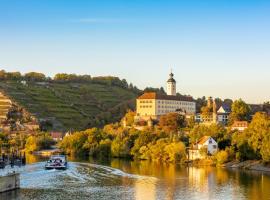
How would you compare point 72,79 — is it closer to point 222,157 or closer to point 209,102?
point 209,102

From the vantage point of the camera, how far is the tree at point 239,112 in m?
95.4

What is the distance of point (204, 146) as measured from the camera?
243 feet

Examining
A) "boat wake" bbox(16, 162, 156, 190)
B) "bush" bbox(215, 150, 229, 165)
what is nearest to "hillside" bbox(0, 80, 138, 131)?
"bush" bbox(215, 150, 229, 165)

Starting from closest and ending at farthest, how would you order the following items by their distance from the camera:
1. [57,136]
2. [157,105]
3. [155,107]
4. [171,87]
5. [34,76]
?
[57,136] → [155,107] → [157,105] → [171,87] → [34,76]

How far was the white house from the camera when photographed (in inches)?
2921

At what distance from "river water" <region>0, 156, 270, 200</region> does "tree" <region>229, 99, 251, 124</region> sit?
28760 mm

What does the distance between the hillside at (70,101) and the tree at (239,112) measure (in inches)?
1488

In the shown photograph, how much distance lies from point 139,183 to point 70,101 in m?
92.3

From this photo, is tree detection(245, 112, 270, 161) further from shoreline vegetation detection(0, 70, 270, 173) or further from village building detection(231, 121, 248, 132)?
village building detection(231, 121, 248, 132)

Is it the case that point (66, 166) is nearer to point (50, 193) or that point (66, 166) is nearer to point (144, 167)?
point (144, 167)

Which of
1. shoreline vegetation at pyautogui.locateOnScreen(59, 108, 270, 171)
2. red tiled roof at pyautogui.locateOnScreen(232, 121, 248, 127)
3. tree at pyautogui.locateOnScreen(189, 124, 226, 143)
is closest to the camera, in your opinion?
shoreline vegetation at pyautogui.locateOnScreen(59, 108, 270, 171)

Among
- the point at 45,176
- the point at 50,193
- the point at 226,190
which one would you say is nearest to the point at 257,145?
the point at 226,190

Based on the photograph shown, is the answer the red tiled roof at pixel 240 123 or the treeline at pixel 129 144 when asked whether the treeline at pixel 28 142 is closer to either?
the treeline at pixel 129 144

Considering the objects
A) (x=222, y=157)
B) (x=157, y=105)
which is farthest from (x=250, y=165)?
(x=157, y=105)
